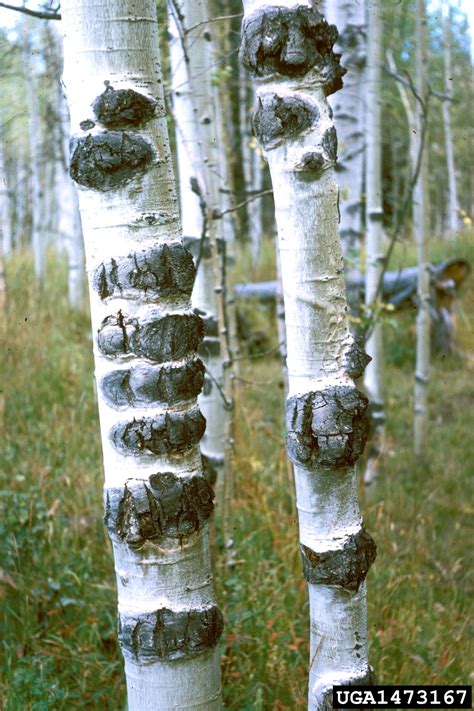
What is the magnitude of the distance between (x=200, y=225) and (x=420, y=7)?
2704 mm

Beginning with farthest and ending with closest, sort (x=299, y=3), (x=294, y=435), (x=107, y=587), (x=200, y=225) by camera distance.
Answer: (x=200, y=225) → (x=107, y=587) → (x=294, y=435) → (x=299, y=3)

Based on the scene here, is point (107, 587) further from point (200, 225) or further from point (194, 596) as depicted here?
point (200, 225)

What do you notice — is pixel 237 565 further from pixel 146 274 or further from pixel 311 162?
pixel 311 162

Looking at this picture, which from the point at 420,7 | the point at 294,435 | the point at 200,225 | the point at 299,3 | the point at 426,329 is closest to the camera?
the point at 299,3

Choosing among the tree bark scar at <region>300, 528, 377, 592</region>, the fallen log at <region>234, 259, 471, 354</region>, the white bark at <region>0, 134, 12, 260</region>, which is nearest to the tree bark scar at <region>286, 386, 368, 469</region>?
the tree bark scar at <region>300, 528, 377, 592</region>

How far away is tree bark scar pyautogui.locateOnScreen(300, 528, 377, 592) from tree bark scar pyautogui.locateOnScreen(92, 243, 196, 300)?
2.17 ft

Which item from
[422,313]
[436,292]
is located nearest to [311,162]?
[422,313]

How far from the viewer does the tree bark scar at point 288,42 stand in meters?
1.42

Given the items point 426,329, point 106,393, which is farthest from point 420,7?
point 106,393

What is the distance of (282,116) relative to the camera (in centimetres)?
146

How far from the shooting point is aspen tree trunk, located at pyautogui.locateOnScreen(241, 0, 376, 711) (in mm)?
1456

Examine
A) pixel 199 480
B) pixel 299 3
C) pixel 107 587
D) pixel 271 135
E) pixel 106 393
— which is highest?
pixel 299 3

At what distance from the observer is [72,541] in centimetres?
320

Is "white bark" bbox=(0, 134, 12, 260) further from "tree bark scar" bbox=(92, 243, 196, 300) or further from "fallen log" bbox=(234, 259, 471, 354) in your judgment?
"fallen log" bbox=(234, 259, 471, 354)
